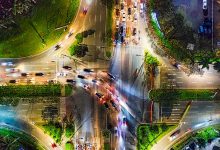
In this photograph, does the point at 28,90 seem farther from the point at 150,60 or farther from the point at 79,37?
the point at 150,60

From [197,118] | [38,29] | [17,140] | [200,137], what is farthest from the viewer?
[197,118]

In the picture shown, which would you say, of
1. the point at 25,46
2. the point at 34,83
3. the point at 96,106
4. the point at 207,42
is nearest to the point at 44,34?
the point at 25,46

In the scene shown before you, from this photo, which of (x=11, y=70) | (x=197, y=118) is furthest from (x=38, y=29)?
(x=197, y=118)

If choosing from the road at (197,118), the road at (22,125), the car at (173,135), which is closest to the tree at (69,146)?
the road at (22,125)

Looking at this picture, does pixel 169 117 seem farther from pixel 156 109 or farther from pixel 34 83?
pixel 34 83

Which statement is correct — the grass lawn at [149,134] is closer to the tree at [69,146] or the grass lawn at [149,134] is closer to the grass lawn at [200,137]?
the grass lawn at [200,137]

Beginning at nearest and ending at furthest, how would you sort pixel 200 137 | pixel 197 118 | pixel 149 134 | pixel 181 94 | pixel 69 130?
1. pixel 69 130
2. pixel 149 134
3. pixel 200 137
4. pixel 181 94
5. pixel 197 118

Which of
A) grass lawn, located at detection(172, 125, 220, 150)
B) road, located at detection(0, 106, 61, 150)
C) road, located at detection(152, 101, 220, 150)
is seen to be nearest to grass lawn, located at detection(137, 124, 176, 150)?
road, located at detection(152, 101, 220, 150)

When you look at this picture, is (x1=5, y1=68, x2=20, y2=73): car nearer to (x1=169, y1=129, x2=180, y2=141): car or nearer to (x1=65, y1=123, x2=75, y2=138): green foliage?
(x1=65, y1=123, x2=75, y2=138): green foliage
